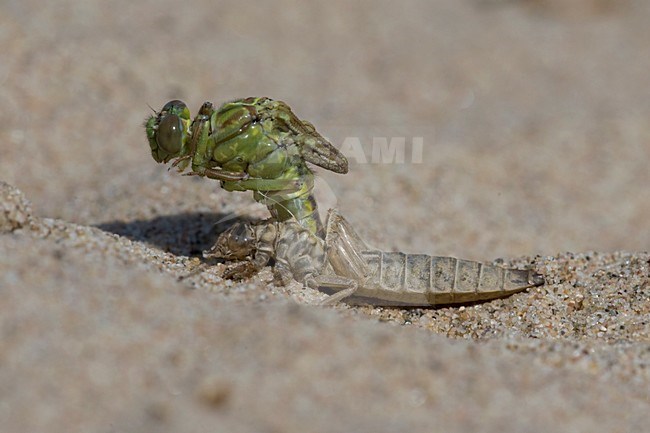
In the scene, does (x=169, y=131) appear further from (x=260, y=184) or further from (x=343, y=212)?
(x=343, y=212)

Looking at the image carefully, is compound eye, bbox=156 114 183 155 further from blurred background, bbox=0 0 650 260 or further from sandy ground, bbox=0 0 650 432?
blurred background, bbox=0 0 650 260

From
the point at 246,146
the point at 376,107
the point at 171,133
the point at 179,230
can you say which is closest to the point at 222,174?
the point at 246,146

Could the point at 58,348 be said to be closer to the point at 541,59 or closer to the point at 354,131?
the point at 354,131

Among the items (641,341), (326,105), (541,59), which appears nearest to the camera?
(641,341)

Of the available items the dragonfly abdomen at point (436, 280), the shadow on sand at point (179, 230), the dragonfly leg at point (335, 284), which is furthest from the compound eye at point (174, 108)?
the dragonfly abdomen at point (436, 280)

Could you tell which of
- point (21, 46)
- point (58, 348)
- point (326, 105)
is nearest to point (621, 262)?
point (58, 348)

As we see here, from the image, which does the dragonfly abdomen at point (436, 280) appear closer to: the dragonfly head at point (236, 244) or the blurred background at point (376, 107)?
the dragonfly head at point (236, 244)

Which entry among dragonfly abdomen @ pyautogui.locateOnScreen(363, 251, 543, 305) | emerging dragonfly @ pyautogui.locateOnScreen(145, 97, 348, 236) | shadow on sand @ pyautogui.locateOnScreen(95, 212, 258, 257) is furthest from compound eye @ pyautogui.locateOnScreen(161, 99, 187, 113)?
dragonfly abdomen @ pyautogui.locateOnScreen(363, 251, 543, 305)
